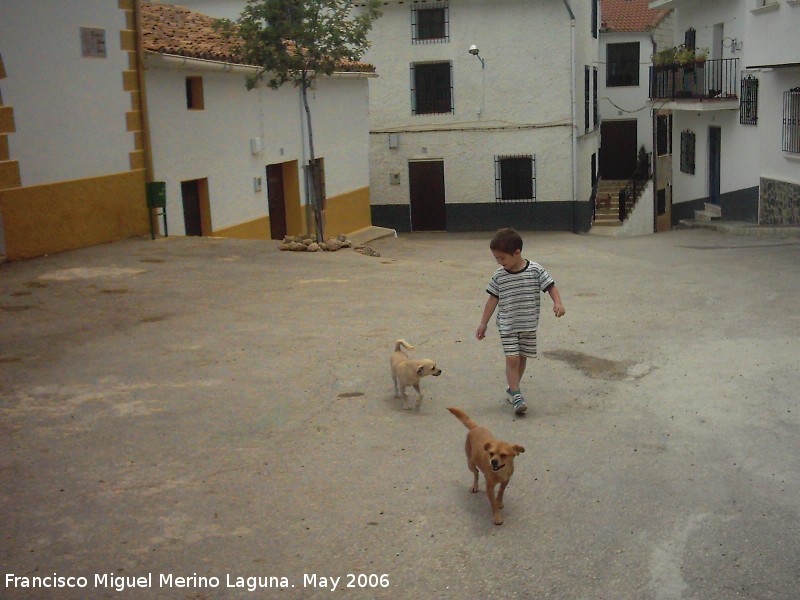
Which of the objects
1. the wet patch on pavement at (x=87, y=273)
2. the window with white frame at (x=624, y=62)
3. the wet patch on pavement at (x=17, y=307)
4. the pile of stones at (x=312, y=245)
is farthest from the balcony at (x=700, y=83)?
the wet patch on pavement at (x=17, y=307)

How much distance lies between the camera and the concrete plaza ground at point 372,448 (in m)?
4.47

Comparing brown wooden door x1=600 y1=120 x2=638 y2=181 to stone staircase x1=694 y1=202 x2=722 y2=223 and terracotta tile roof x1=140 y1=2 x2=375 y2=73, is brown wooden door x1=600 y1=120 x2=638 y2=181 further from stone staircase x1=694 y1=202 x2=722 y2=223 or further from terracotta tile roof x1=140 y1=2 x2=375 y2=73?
terracotta tile roof x1=140 y1=2 x2=375 y2=73

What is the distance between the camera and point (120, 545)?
462cm

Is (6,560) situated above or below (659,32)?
below

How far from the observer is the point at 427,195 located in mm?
28656

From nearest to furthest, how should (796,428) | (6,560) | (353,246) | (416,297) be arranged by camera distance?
(6,560)
(796,428)
(416,297)
(353,246)

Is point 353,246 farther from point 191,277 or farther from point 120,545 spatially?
point 120,545

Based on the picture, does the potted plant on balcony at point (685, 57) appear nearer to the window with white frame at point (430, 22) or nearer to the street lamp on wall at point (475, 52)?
the street lamp on wall at point (475, 52)

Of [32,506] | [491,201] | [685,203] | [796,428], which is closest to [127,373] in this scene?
[32,506]

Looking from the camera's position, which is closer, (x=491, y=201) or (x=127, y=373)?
(x=127, y=373)

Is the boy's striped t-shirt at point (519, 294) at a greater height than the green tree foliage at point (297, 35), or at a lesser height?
lesser

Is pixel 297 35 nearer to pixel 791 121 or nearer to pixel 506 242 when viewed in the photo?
pixel 506 242

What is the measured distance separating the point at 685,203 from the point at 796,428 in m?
24.0

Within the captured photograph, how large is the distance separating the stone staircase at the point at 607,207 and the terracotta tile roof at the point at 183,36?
580 inches
